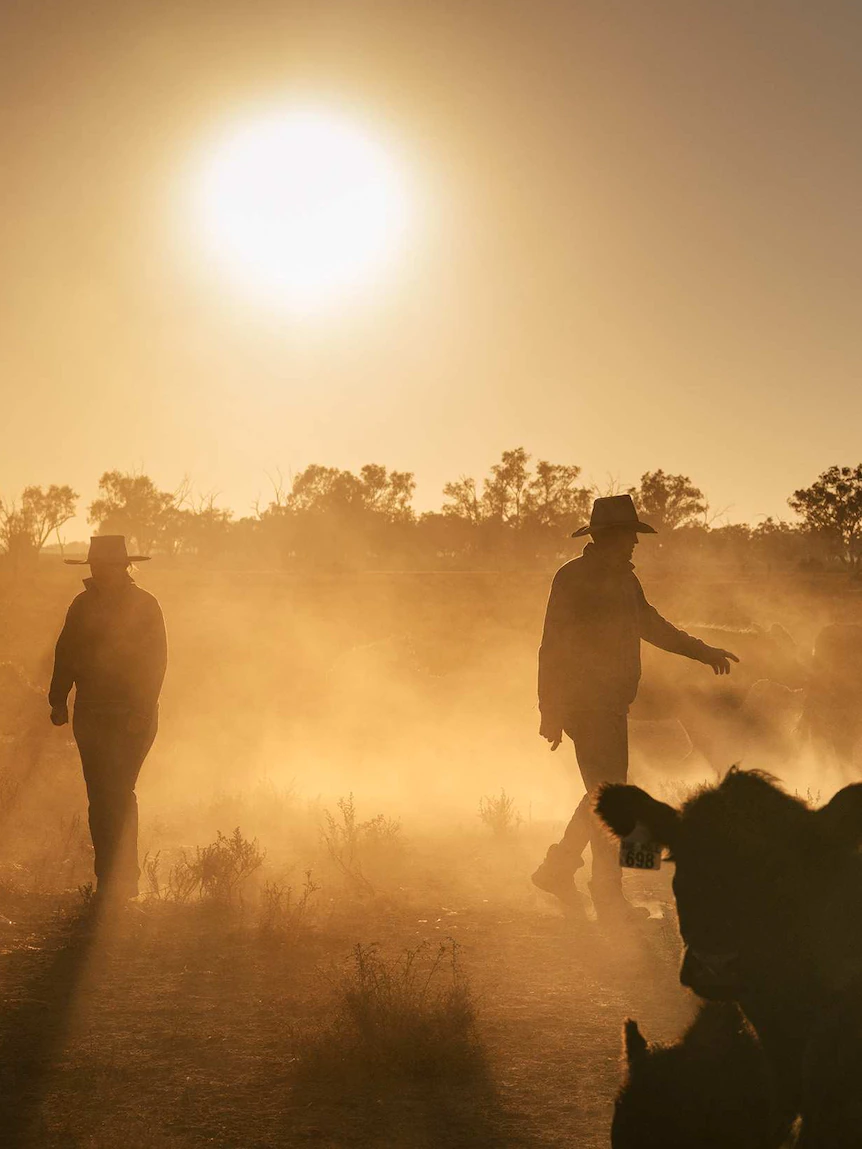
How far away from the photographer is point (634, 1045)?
118 inches

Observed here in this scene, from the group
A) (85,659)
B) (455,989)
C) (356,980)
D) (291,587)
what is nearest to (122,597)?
(85,659)

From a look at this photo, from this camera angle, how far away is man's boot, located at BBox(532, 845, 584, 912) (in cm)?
676

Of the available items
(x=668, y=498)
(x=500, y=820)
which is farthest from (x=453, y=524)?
(x=500, y=820)

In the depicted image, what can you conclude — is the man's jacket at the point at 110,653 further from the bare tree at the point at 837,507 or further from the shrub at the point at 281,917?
the bare tree at the point at 837,507

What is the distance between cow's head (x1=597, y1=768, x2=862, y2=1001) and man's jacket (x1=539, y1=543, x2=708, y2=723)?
3561mm

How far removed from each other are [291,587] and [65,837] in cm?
3032

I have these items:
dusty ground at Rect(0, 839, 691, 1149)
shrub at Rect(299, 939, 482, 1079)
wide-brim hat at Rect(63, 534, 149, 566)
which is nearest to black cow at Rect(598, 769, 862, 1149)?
dusty ground at Rect(0, 839, 691, 1149)

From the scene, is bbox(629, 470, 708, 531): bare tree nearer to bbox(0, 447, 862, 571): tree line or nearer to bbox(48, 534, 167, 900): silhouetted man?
bbox(0, 447, 862, 571): tree line

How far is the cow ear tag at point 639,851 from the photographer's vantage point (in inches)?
121

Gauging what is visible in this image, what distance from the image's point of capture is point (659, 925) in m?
6.32

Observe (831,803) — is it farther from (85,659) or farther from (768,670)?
(768,670)

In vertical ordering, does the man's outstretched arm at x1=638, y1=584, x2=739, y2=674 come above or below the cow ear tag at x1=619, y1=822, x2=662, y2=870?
above

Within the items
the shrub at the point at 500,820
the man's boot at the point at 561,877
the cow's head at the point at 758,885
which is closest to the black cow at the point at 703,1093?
the cow's head at the point at 758,885

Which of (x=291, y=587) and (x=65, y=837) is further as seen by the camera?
(x=291, y=587)
